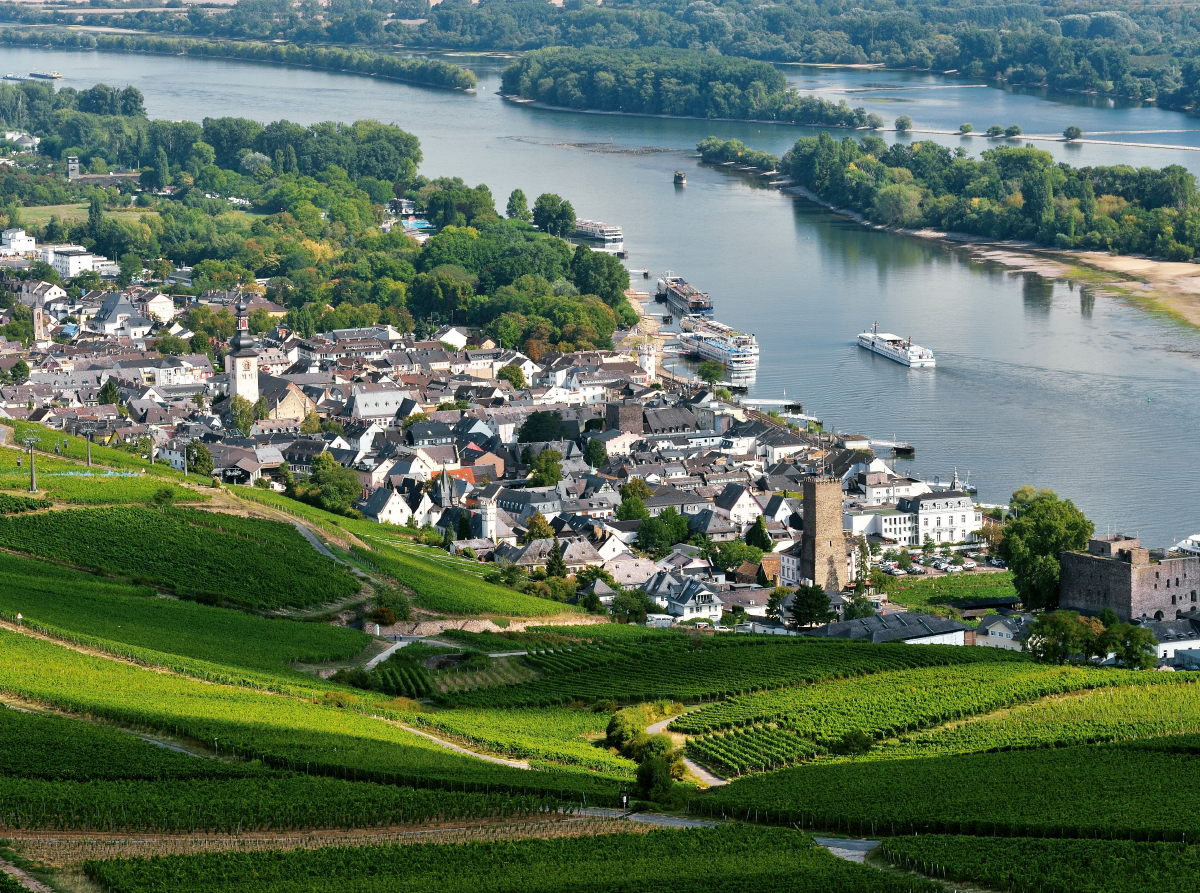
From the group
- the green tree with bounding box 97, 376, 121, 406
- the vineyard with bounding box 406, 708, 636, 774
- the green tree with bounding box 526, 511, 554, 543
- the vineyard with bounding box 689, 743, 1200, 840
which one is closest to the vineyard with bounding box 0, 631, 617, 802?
the vineyard with bounding box 406, 708, 636, 774

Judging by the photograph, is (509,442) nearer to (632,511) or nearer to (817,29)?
(632,511)

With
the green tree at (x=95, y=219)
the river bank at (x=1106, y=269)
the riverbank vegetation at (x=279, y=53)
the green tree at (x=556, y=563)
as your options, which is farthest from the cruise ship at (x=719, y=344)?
the riverbank vegetation at (x=279, y=53)

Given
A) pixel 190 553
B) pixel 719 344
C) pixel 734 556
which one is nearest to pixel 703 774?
pixel 190 553

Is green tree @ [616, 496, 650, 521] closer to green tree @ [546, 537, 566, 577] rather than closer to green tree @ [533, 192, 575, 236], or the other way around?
green tree @ [546, 537, 566, 577]

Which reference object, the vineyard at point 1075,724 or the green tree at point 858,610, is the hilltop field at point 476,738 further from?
A: the green tree at point 858,610

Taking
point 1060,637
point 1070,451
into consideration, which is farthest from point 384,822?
point 1070,451

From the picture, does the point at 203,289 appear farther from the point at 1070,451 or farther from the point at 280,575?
the point at 280,575
